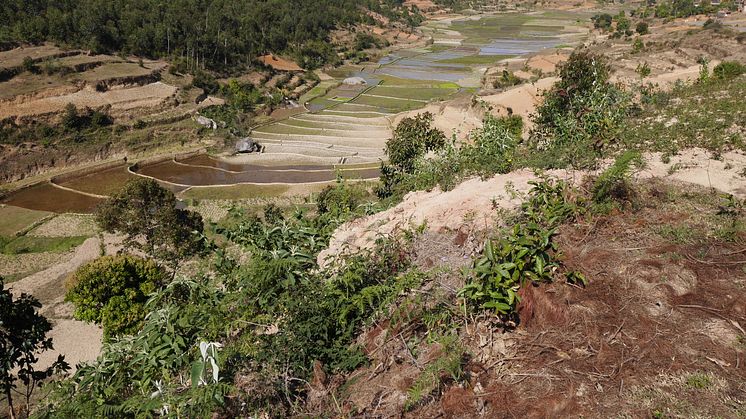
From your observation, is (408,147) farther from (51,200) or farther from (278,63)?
(278,63)

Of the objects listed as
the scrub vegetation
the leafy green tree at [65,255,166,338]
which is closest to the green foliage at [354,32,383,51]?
the leafy green tree at [65,255,166,338]

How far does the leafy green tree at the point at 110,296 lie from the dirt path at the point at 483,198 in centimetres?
748

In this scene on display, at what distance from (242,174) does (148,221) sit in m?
13.3

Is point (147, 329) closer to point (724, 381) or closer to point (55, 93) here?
point (724, 381)

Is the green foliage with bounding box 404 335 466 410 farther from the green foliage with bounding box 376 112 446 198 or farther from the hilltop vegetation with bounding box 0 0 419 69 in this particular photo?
the hilltop vegetation with bounding box 0 0 419 69

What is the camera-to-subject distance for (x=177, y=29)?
50594mm

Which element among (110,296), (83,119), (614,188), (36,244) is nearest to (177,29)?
(83,119)

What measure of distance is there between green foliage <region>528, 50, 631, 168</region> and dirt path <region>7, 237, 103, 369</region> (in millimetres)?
12968

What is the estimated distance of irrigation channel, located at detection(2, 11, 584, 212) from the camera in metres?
28.8

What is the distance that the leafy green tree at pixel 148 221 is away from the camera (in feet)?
58.1

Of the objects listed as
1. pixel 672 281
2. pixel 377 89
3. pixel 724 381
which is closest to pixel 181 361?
pixel 724 381

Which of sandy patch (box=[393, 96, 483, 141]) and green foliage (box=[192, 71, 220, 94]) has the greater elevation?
green foliage (box=[192, 71, 220, 94])

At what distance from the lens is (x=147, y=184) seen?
58.6 feet

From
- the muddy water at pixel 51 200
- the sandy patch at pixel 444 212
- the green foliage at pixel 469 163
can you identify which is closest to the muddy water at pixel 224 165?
the muddy water at pixel 51 200
